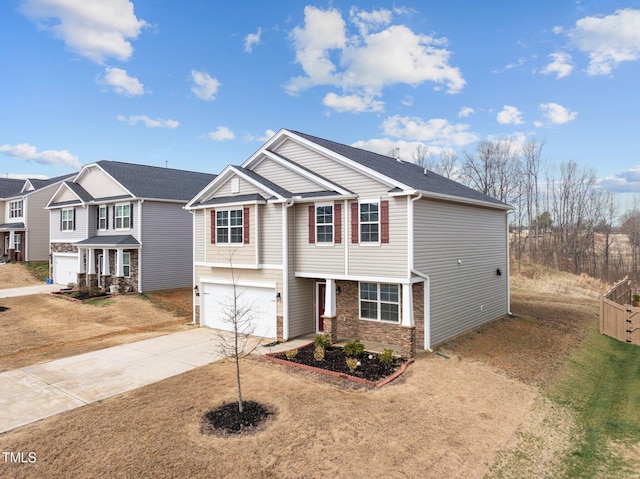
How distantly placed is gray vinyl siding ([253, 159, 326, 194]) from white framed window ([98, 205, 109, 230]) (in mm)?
16159

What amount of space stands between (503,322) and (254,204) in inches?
484

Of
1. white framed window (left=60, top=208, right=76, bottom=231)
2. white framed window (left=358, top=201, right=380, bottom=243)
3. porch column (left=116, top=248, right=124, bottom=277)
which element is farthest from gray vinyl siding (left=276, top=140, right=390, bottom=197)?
white framed window (left=60, top=208, right=76, bottom=231)

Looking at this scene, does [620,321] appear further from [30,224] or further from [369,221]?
[30,224]

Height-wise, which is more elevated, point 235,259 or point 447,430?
point 235,259

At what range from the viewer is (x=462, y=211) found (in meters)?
15.8

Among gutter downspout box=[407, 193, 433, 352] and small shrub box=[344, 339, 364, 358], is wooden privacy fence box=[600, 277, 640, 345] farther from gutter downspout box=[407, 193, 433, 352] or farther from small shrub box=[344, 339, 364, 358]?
small shrub box=[344, 339, 364, 358]

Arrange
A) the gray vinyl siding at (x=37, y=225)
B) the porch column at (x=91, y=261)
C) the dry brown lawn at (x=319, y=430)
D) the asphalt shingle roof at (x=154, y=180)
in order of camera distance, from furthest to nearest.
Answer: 1. the gray vinyl siding at (x=37, y=225)
2. the porch column at (x=91, y=261)
3. the asphalt shingle roof at (x=154, y=180)
4. the dry brown lawn at (x=319, y=430)

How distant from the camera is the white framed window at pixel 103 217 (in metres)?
27.5

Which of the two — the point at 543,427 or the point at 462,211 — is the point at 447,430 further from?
the point at 462,211

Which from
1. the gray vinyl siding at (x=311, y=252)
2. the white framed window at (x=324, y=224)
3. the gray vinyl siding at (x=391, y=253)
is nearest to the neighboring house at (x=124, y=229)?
the gray vinyl siding at (x=311, y=252)

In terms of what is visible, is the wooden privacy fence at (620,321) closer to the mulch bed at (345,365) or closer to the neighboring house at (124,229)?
the mulch bed at (345,365)

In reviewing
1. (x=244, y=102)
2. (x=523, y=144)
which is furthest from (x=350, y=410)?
(x=523, y=144)

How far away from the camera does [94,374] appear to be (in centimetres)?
1152

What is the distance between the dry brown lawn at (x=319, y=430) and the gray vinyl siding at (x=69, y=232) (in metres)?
22.5
